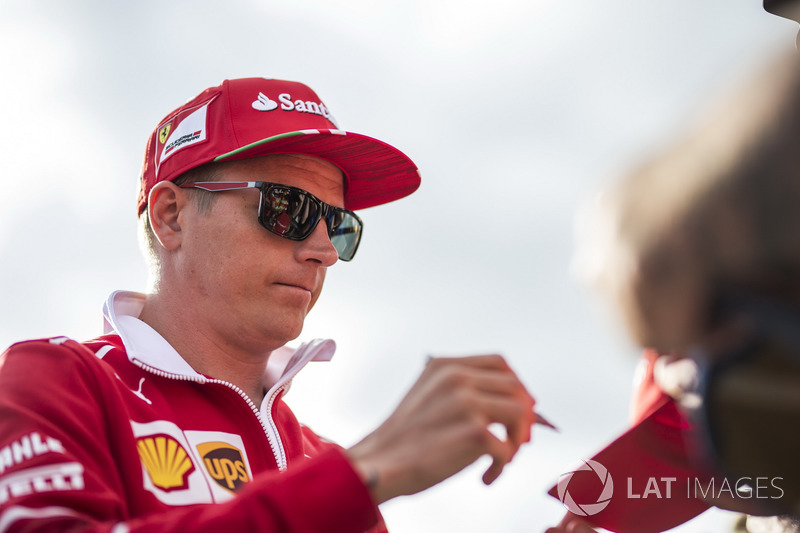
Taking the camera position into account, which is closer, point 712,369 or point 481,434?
point 712,369

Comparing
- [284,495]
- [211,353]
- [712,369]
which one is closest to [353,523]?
[284,495]

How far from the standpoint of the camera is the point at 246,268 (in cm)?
277

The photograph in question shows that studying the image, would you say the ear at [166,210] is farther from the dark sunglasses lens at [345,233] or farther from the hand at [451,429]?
the hand at [451,429]

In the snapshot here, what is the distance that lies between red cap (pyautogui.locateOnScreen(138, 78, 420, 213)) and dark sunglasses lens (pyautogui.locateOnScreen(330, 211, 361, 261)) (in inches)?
9.6

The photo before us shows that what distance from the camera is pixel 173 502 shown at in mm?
2008

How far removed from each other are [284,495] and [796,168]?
1008mm

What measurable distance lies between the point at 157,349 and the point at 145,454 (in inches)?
20.8

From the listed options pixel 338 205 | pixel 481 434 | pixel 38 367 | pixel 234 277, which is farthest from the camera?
pixel 338 205

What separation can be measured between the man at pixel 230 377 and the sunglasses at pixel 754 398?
1.45ft

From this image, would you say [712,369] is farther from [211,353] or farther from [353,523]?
[211,353]

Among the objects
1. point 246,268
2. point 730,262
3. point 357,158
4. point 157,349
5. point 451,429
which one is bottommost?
point 451,429

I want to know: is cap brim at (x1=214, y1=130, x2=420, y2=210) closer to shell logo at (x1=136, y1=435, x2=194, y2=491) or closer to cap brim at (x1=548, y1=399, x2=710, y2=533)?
shell logo at (x1=136, y1=435, x2=194, y2=491)

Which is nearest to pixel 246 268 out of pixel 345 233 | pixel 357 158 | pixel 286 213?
pixel 286 213

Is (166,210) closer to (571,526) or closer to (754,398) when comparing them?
(571,526)
